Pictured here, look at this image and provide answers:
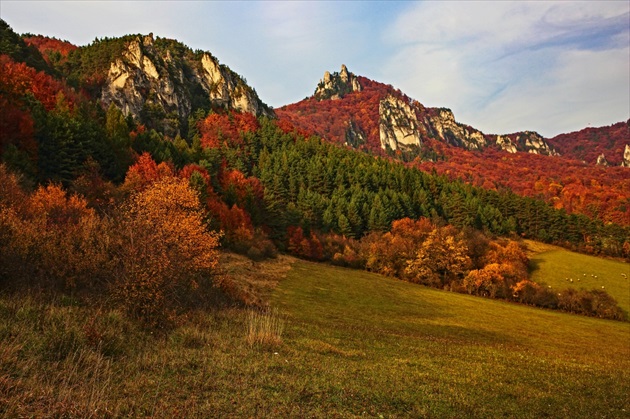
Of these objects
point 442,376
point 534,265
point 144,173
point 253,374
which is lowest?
point 534,265

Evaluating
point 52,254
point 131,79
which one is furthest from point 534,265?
point 131,79

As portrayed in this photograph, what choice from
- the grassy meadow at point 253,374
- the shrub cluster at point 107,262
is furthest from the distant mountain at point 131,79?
the grassy meadow at point 253,374

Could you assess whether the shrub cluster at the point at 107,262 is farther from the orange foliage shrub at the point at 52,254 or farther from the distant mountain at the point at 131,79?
the distant mountain at the point at 131,79

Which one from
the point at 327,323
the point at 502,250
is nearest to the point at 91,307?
the point at 327,323

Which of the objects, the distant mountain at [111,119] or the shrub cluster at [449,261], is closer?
the distant mountain at [111,119]

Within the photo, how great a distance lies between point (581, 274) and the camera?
265 ft

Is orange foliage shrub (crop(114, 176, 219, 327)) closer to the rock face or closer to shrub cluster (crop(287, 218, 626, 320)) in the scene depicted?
shrub cluster (crop(287, 218, 626, 320))

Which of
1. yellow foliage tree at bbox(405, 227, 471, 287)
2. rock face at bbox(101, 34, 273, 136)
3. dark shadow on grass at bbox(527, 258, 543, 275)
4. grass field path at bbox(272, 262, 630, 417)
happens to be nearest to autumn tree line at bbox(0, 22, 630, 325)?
yellow foliage tree at bbox(405, 227, 471, 287)

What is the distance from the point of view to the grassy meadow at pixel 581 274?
239ft

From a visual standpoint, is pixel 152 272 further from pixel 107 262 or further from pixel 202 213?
pixel 202 213

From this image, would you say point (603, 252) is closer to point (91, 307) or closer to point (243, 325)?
point (243, 325)

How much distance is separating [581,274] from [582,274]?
0.23 meters

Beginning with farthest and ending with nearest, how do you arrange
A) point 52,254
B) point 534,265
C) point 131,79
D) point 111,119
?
point 131,79
point 534,265
point 111,119
point 52,254

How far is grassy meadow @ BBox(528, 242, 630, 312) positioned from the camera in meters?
72.9
